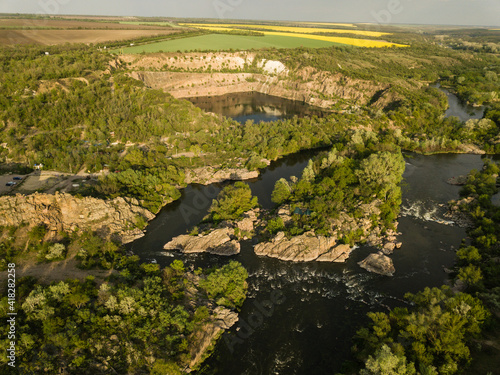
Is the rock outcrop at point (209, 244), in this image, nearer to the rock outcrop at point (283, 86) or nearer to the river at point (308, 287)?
the river at point (308, 287)

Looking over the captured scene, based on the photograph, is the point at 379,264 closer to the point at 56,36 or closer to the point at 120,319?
the point at 120,319

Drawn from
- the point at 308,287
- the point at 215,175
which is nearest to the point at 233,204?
the point at 215,175

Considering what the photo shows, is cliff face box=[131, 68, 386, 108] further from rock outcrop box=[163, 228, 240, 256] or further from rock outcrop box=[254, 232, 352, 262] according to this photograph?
rock outcrop box=[163, 228, 240, 256]

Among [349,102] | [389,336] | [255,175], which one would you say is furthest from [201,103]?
[389,336]

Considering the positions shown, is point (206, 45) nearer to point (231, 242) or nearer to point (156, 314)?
point (231, 242)

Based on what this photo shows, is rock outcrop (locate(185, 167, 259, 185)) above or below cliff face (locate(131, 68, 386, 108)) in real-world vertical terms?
below

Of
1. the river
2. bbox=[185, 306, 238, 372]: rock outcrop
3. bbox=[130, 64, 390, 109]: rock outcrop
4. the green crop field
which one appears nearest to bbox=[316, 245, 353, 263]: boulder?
the river
